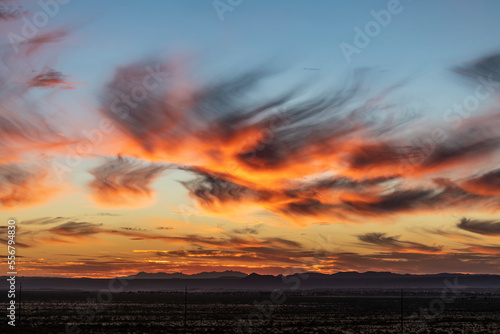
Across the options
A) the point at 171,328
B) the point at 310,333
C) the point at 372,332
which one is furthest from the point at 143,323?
the point at 372,332

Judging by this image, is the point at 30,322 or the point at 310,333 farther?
the point at 30,322

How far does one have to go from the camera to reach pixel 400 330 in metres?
64.8

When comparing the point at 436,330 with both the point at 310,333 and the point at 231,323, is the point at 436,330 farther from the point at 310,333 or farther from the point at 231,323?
the point at 231,323

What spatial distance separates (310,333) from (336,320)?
20967 millimetres

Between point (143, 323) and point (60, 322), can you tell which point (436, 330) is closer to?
point (143, 323)

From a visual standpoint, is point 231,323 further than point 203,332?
Yes

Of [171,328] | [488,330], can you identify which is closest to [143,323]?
[171,328]

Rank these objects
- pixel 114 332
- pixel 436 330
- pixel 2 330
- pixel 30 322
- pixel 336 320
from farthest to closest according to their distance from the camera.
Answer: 1. pixel 336 320
2. pixel 30 322
3. pixel 436 330
4. pixel 114 332
5. pixel 2 330

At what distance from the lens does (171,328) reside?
219 ft

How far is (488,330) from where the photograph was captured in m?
66.0

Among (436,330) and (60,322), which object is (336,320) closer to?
(436,330)

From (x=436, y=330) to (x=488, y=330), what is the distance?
6274 mm

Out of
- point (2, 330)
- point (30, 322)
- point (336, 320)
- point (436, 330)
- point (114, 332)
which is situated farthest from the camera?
point (336, 320)

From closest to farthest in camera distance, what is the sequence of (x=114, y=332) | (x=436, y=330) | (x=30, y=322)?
(x=114, y=332) → (x=436, y=330) → (x=30, y=322)
